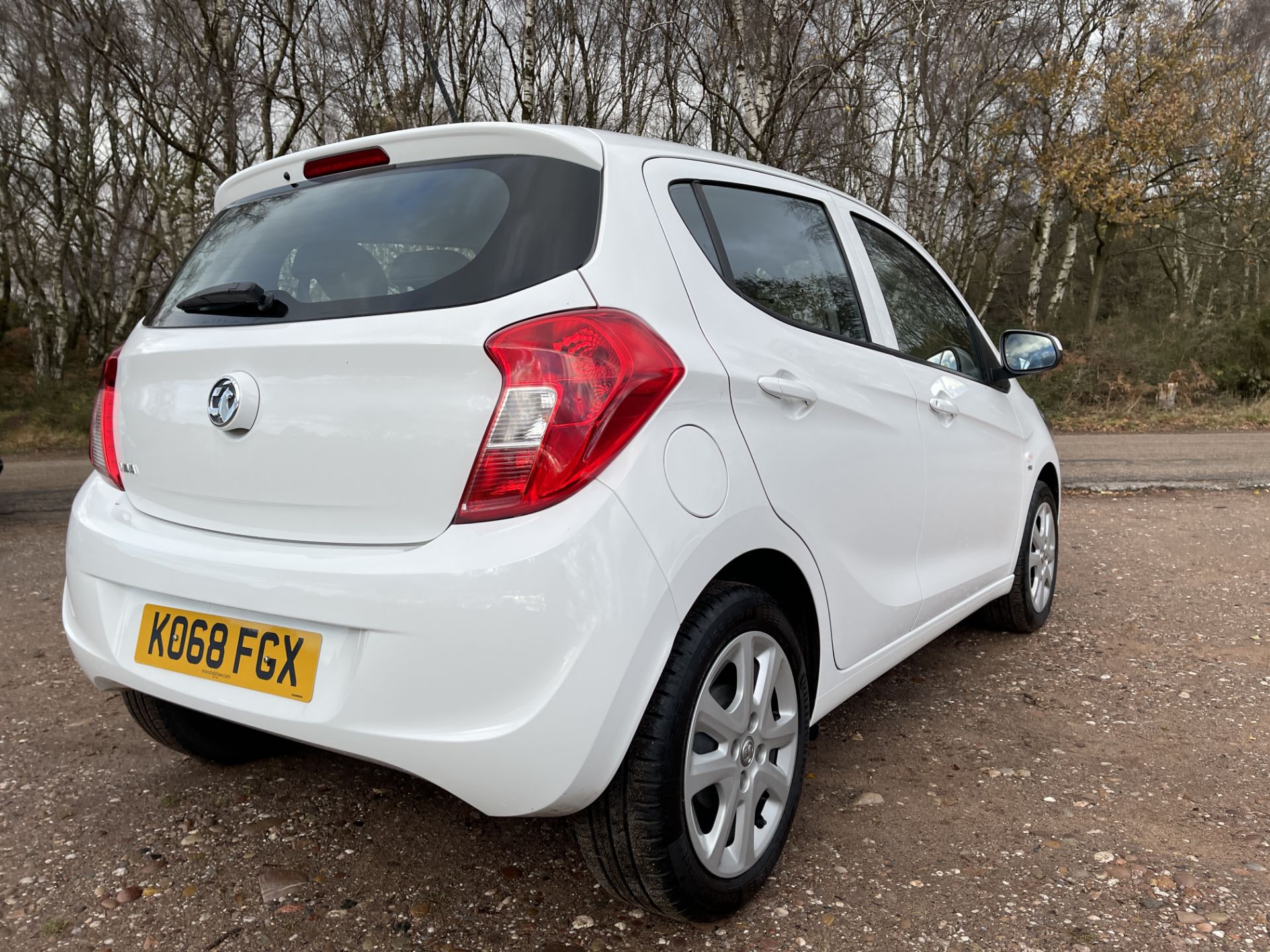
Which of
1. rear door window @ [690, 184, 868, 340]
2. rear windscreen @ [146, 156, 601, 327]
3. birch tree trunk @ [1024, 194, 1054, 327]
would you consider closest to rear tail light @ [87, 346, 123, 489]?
rear windscreen @ [146, 156, 601, 327]

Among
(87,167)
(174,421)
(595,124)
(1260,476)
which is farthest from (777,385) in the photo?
(87,167)

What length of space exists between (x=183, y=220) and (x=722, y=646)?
1752 centimetres

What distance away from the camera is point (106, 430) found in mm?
2385

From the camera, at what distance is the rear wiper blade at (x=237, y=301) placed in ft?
6.87

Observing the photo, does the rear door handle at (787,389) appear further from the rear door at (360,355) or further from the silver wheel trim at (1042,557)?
the silver wheel trim at (1042,557)

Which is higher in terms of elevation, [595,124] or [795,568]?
[595,124]

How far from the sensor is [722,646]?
199 centimetres

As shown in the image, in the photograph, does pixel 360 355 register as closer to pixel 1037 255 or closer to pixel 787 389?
pixel 787 389

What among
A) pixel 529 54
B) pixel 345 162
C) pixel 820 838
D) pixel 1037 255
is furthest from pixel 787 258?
pixel 1037 255

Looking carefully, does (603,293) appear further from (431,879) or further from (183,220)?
(183,220)

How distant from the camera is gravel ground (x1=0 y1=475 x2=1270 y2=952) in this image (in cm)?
212

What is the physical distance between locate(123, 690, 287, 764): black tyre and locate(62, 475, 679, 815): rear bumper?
3.13 feet

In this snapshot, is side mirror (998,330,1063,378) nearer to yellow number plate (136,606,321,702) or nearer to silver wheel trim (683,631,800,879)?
silver wheel trim (683,631,800,879)

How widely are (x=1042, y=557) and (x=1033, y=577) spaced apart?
0.13 metres
